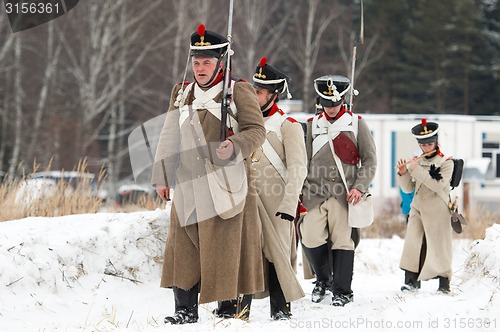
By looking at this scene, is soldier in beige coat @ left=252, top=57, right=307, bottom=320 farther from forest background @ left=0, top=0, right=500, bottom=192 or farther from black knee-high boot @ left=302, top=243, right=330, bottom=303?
forest background @ left=0, top=0, right=500, bottom=192

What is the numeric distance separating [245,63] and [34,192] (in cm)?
2022

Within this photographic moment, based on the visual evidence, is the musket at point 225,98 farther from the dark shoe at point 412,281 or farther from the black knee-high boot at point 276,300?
the dark shoe at point 412,281

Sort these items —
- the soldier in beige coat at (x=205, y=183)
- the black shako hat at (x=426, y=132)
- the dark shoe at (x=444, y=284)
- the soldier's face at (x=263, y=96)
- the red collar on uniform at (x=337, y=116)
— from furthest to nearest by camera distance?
the black shako hat at (x=426, y=132) → the dark shoe at (x=444, y=284) → the red collar on uniform at (x=337, y=116) → the soldier's face at (x=263, y=96) → the soldier in beige coat at (x=205, y=183)

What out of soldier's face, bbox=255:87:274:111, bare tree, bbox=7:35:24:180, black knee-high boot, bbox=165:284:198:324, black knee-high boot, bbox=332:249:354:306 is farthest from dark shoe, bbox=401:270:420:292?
bare tree, bbox=7:35:24:180

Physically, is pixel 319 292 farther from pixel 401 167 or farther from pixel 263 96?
pixel 263 96

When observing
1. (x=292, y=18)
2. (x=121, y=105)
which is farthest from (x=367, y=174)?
(x=292, y=18)

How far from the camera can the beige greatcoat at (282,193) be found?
242 inches

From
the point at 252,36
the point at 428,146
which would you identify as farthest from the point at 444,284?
the point at 252,36

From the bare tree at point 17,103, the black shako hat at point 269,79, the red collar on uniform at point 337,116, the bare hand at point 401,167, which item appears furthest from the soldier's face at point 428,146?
the bare tree at point 17,103

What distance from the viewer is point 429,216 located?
868 cm

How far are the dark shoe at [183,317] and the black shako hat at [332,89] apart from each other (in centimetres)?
280

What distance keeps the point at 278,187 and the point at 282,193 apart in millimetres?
57

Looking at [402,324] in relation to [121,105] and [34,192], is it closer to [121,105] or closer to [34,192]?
[34,192]

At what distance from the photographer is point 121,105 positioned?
2756cm
